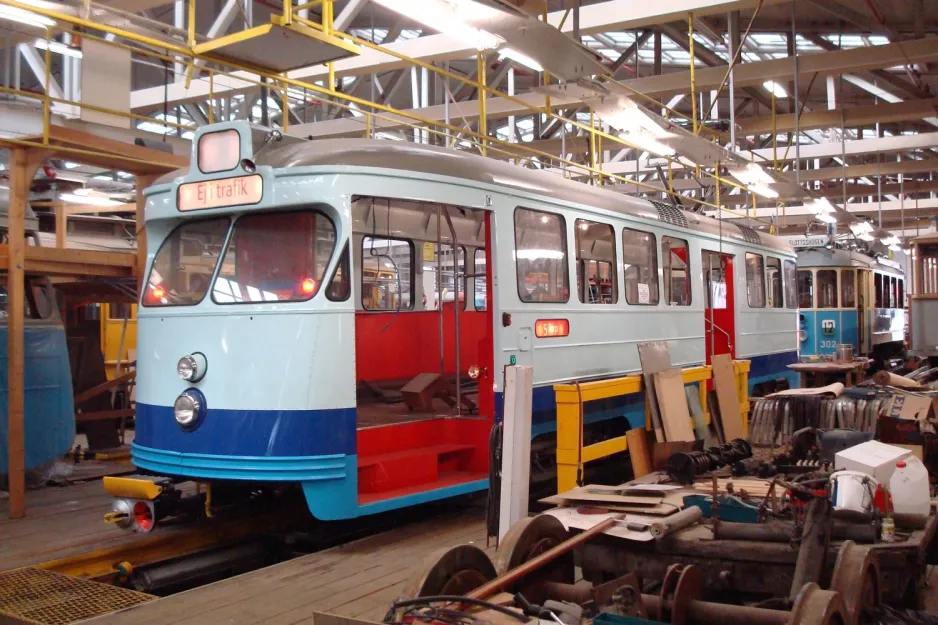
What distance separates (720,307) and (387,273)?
16.3 ft

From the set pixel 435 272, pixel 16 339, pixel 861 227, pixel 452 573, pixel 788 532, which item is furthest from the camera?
pixel 861 227

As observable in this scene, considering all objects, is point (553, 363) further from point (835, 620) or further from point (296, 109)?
point (296, 109)

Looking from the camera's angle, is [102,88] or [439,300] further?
[102,88]

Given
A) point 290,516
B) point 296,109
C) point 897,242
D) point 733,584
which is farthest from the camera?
point 897,242

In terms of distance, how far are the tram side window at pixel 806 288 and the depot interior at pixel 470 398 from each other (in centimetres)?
510

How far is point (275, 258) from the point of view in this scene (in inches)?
241

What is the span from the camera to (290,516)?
22.2 ft

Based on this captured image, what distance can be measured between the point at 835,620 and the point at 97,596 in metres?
4.05

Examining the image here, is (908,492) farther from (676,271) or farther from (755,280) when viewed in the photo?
(755,280)

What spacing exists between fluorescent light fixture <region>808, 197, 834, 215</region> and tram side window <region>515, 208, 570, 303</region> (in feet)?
25.3

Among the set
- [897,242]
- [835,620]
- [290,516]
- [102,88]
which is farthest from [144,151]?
[897,242]

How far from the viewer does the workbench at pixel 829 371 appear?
12.0m

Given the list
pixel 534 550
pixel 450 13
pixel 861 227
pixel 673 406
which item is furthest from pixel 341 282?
pixel 861 227

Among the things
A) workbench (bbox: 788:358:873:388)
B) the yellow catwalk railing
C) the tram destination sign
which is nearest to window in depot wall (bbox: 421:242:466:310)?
the yellow catwalk railing
